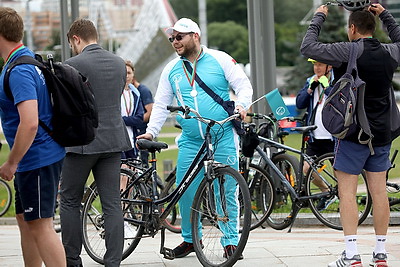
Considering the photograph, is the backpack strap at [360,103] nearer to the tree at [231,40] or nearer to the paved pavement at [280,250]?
the paved pavement at [280,250]

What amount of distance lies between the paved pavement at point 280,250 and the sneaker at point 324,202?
0.27m

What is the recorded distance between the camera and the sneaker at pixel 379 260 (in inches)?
266

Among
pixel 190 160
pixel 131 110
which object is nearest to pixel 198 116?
pixel 190 160

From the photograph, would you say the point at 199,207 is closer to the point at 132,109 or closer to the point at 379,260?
the point at 379,260

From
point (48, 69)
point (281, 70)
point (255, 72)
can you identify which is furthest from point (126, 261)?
point (281, 70)

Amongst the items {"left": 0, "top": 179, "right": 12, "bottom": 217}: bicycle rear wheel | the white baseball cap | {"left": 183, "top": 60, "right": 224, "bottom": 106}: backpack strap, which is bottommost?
{"left": 0, "top": 179, "right": 12, "bottom": 217}: bicycle rear wheel

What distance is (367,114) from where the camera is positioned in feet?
22.1

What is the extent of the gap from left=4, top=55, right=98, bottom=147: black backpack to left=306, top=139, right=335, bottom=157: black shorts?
16.1ft

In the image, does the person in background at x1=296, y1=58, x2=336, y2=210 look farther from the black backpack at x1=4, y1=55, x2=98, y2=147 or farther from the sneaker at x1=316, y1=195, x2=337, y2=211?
the black backpack at x1=4, y1=55, x2=98, y2=147

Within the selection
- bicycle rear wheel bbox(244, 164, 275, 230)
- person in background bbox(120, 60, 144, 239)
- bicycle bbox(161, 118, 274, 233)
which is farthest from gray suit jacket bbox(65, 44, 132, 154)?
person in background bbox(120, 60, 144, 239)

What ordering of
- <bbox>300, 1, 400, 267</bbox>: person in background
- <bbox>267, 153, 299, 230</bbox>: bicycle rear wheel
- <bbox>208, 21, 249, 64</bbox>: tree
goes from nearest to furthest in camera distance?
Answer: 1. <bbox>300, 1, 400, 267</bbox>: person in background
2. <bbox>267, 153, 299, 230</bbox>: bicycle rear wheel
3. <bbox>208, 21, 249, 64</bbox>: tree

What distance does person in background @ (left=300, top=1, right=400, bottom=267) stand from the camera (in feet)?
21.8

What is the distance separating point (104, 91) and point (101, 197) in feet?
2.48

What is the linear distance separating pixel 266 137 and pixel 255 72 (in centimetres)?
177
